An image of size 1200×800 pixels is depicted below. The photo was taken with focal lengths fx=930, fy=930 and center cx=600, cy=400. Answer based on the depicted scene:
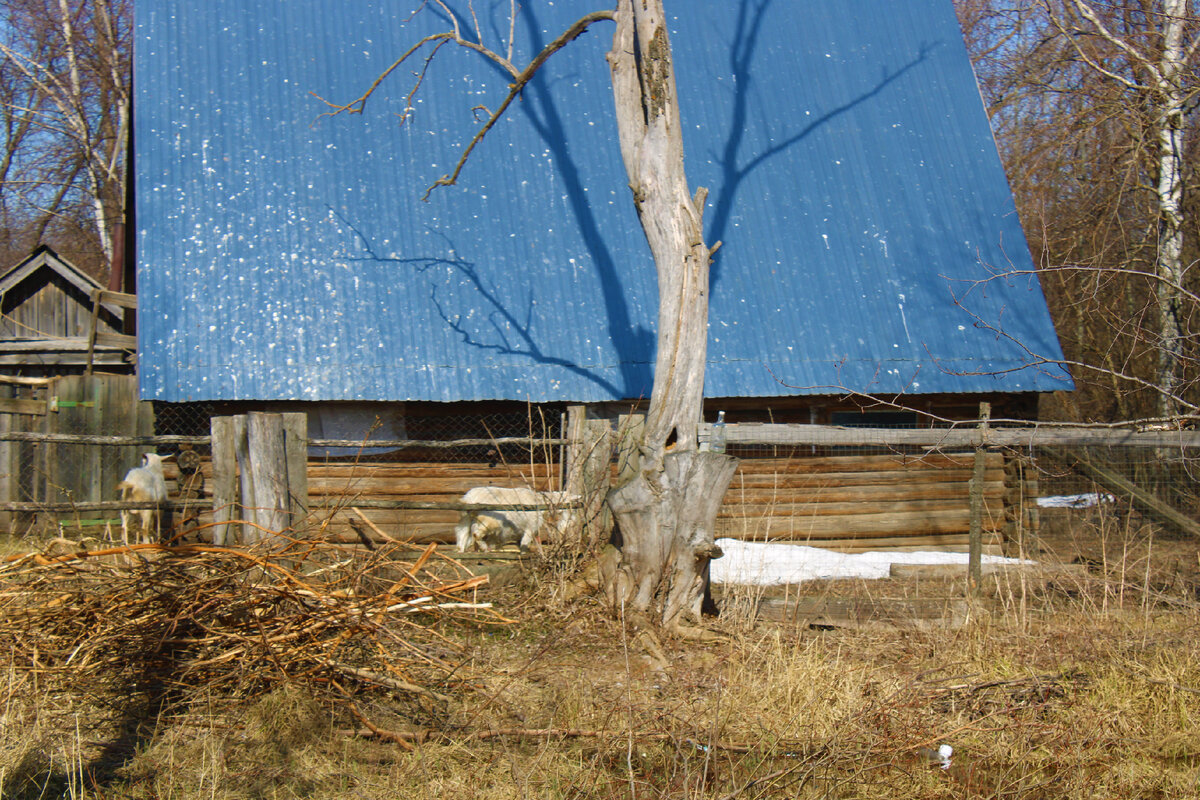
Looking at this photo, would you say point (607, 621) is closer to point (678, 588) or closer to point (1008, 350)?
point (678, 588)

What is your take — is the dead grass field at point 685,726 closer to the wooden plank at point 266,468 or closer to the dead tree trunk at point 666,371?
the dead tree trunk at point 666,371

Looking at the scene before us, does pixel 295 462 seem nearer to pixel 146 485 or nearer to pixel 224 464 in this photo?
pixel 224 464

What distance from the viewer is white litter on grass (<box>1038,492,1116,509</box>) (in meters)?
10.4

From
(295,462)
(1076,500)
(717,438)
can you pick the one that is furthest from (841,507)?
(295,462)

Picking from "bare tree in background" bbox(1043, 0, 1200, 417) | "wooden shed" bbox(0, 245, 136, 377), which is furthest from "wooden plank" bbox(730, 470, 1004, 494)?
"wooden shed" bbox(0, 245, 136, 377)

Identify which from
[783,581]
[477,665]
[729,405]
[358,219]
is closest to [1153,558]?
[783,581]

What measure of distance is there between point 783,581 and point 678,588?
2.25 meters

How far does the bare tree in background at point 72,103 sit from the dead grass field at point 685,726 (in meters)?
21.3

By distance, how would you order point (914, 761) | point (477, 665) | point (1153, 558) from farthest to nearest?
point (1153, 558) < point (477, 665) < point (914, 761)

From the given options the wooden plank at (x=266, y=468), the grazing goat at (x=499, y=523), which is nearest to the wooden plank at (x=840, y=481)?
the grazing goat at (x=499, y=523)

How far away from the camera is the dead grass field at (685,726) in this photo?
4.08m

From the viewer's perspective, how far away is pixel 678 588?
257 inches

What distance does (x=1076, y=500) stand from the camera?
1098 centimetres

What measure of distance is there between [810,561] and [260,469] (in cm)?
531
